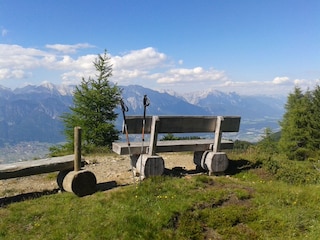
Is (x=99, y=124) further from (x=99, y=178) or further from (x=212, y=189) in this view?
(x=212, y=189)

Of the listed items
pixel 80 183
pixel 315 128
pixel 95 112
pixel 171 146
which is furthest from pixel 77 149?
pixel 315 128

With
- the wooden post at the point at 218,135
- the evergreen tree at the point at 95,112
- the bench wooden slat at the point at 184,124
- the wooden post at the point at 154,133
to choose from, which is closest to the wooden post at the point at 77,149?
the bench wooden slat at the point at 184,124

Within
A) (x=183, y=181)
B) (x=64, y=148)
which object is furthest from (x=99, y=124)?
(x=183, y=181)

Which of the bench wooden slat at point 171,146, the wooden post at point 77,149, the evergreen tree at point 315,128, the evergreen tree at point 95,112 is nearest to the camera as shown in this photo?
the wooden post at point 77,149

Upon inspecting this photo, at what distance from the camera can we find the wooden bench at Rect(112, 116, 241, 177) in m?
9.06

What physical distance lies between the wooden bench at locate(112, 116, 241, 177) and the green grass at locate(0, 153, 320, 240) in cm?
86

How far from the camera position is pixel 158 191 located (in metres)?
7.78

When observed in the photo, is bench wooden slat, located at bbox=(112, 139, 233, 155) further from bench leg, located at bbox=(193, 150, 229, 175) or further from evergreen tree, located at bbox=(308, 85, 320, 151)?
evergreen tree, located at bbox=(308, 85, 320, 151)

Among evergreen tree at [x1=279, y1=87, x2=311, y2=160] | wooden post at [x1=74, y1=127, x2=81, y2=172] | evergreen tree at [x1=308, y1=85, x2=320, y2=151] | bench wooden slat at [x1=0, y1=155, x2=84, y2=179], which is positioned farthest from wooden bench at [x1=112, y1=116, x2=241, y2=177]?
evergreen tree at [x1=308, y1=85, x2=320, y2=151]

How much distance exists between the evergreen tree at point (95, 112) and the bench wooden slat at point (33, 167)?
1623 cm

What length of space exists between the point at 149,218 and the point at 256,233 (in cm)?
203

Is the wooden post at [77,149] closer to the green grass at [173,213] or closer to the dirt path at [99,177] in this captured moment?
the green grass at [173,213]

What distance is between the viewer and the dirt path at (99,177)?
951cm

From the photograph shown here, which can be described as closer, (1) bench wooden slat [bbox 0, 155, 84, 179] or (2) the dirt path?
(1) bench wooden slat [bbox 0, 155, 84, 179]
